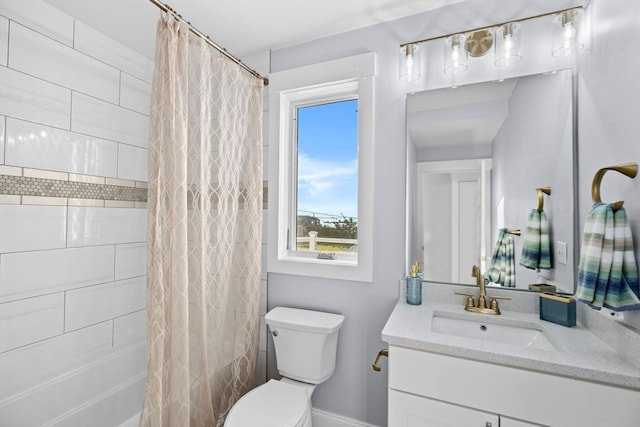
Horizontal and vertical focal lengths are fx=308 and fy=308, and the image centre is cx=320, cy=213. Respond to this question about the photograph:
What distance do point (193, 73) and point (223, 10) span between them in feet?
1.49

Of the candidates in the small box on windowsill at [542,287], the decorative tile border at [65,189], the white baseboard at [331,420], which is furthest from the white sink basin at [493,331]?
the decorative tile border at [65,189]

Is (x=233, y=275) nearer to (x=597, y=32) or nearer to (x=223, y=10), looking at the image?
(x=223, y=10)

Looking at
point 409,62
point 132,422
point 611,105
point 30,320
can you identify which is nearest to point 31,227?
point 30,320

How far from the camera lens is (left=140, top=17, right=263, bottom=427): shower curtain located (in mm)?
1338

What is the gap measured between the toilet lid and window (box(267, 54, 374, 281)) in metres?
0.66

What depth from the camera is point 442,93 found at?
166cm

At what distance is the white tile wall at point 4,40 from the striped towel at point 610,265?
2540mm

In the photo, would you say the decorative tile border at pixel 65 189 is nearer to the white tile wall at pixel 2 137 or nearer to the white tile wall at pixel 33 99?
the white tile wall at pixel 2 137

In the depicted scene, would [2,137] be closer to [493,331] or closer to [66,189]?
[66,189]

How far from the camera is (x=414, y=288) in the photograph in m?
1.60

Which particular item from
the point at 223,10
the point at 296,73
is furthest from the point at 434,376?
the point at 223,10

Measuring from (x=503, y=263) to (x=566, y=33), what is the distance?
3.57 feet

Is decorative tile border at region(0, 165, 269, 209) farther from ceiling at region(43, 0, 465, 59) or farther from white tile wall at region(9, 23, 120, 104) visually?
ceiling at region(43, 0, 465, 59)

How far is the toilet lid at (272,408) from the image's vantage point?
1349 millimetres
